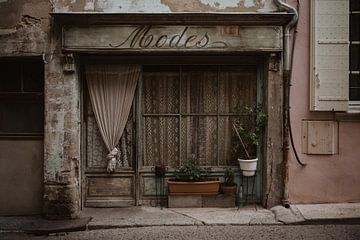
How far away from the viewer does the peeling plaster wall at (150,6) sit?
24.7 feet

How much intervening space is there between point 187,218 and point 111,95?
2414 millimetres

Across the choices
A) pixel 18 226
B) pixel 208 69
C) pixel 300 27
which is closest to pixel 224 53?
pixel 208 69

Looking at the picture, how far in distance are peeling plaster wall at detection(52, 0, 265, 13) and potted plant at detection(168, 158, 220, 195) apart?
260cm

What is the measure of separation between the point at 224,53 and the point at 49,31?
2838 mm

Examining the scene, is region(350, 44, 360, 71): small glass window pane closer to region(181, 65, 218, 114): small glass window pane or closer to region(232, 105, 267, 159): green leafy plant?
region(232, 105, 267, 159): green leafy plant

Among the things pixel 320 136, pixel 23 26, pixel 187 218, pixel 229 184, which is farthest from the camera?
pixel 229 184

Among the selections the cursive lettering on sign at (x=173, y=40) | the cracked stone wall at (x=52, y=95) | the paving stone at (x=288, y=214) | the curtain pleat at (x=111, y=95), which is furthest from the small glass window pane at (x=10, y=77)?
the paving stone at (x=288, y=214)

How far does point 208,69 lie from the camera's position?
8086mm

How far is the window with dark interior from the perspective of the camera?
25.5ft

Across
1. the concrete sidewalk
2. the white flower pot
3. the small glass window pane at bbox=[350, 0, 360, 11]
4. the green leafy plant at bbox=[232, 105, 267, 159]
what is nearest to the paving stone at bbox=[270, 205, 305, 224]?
the concrete sidewalk

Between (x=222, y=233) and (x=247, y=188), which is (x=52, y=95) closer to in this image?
(x=222, y=233)

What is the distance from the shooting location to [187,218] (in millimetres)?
7270

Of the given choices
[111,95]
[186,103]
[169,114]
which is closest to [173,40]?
[186,103]

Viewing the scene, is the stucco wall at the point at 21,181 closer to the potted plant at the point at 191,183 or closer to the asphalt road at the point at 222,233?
the asphalt road at the point at 222,233
